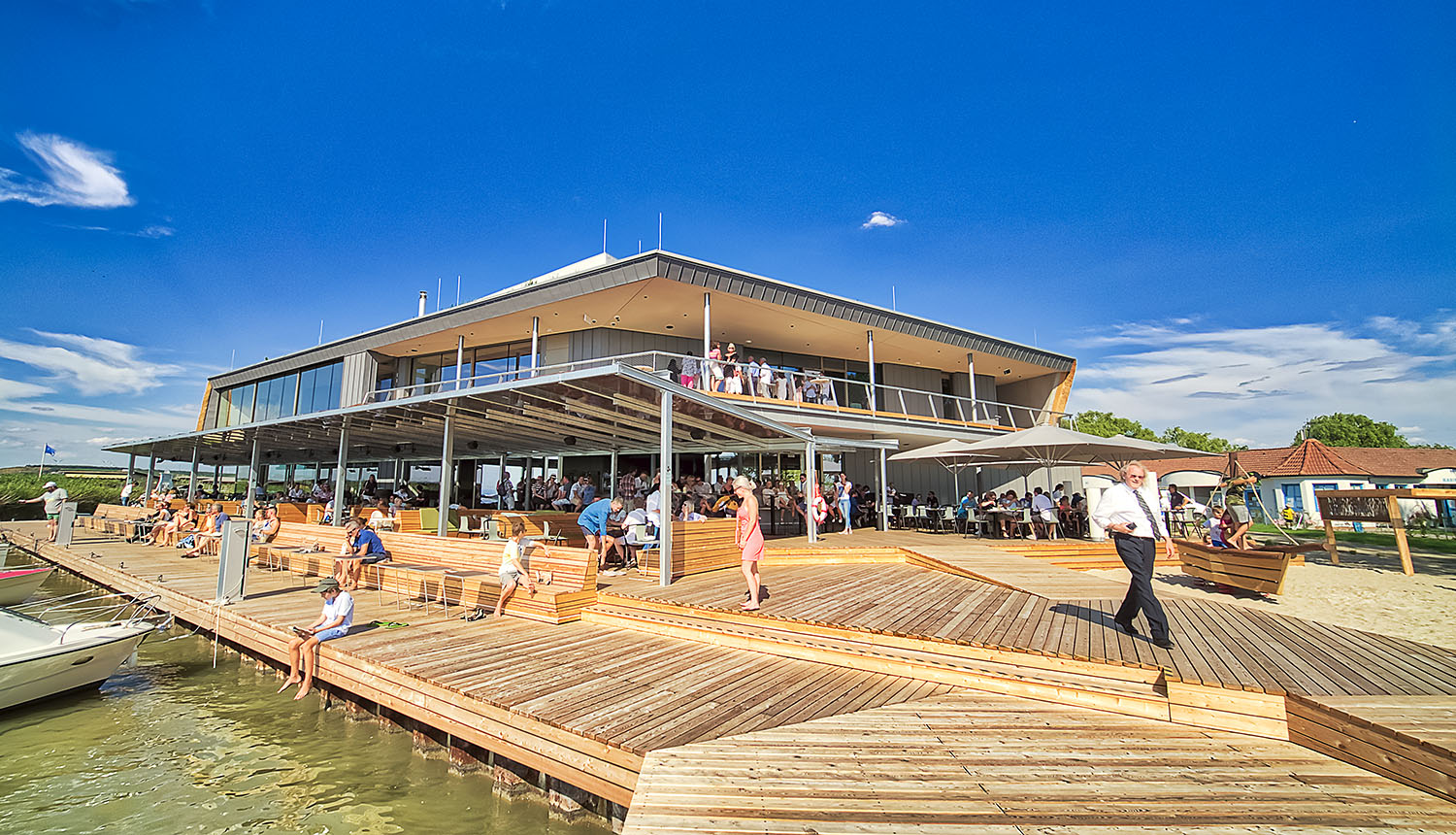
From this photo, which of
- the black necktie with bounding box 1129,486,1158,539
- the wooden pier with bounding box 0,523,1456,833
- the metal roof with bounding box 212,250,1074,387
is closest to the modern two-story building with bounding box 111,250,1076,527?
the metal roof with bounding box 212,250,1074,387

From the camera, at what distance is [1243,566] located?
698cm

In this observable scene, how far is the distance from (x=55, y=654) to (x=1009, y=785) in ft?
30.3

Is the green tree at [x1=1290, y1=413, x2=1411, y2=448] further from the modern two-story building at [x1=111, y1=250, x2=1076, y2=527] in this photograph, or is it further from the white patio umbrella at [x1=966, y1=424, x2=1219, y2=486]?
the white patio umbrella at [x1=966, y1=424, x2=1219, y2=486]

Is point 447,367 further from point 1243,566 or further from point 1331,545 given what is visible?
point 1331,545

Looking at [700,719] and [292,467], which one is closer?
[700,719]

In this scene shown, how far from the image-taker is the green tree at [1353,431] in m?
58.3

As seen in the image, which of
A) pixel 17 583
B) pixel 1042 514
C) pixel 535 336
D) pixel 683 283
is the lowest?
pixel 17 583

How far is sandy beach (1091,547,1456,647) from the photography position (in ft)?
18.5

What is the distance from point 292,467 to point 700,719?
99.3 ft

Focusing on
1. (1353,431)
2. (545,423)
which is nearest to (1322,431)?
(1353,431)

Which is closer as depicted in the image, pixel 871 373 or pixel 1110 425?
pixel 871 373

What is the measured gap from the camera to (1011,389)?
1063 inches

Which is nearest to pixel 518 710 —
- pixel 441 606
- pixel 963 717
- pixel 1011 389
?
pixel 963 717

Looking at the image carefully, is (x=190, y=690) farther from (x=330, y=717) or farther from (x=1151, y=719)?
(x=1151, y=719)
